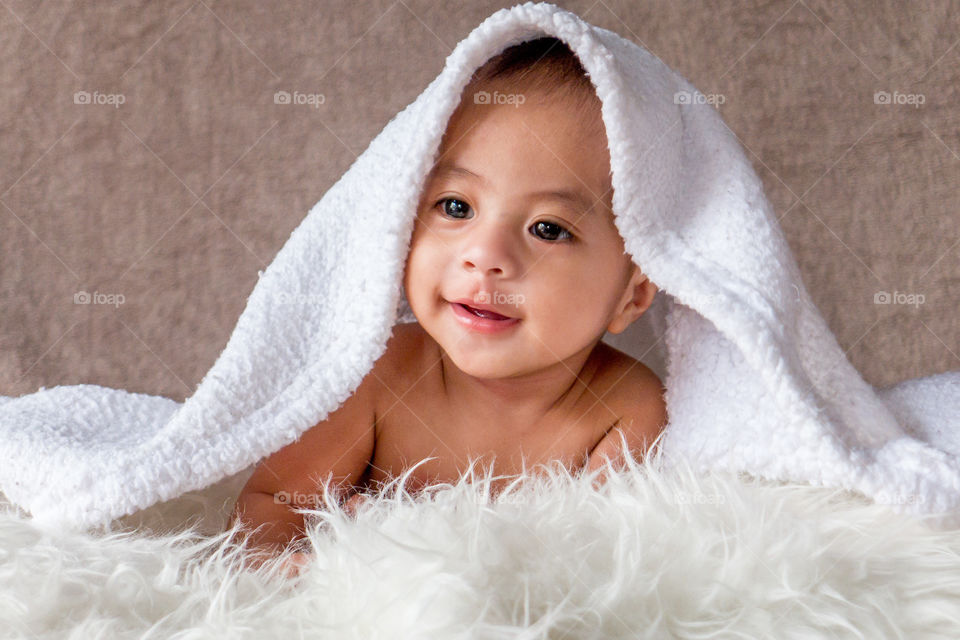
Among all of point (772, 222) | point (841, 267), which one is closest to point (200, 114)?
point (772, 222)

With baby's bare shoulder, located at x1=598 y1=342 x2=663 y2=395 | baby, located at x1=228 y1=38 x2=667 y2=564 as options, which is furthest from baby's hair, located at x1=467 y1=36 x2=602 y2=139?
baby's bare shoulder, located at x1=598 y1=342 x2=663 y2=395

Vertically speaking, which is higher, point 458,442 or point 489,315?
point 489,315

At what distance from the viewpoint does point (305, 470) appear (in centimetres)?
115

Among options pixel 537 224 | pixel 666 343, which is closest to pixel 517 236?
pixel 537 224

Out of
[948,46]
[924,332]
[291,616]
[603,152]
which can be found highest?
[948,46]

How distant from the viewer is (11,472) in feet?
3.30

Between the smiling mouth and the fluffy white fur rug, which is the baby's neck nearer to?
the smiling mouth

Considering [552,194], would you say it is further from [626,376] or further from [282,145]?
[282,145]

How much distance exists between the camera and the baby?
102 cm

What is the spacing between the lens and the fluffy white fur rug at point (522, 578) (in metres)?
0.72

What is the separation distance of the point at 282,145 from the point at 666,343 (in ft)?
2.41

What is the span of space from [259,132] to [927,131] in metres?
1.08

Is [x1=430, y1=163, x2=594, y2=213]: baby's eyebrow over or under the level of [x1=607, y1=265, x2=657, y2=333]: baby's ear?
over

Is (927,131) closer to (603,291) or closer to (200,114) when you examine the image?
(603,291)
